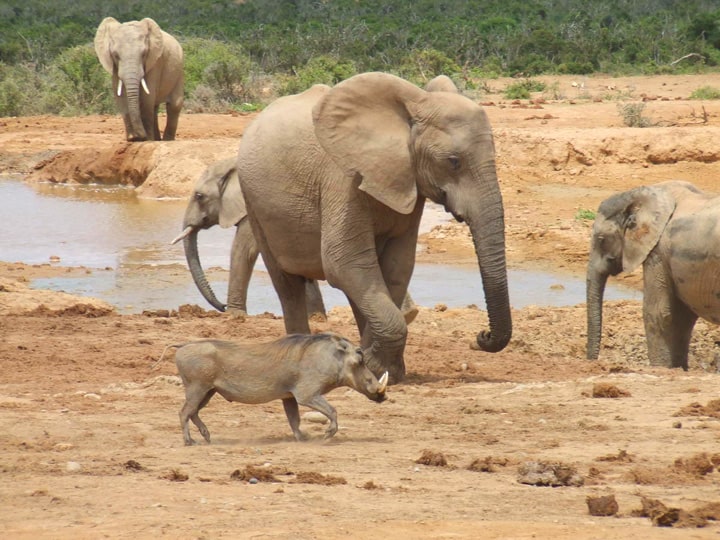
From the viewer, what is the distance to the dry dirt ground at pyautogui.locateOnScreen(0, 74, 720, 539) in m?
5.23

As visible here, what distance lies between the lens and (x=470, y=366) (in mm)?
9625

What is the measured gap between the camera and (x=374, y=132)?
840cm

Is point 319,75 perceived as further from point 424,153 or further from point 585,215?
point 424,153

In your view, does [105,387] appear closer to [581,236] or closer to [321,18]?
[581,236]

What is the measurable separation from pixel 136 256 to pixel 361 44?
1988cm

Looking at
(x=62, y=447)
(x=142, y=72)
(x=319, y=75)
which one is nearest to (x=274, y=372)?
(x=62, y=447)

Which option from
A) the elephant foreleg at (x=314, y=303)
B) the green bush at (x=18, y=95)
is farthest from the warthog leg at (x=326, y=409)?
the green bush at (x=18, y=95)

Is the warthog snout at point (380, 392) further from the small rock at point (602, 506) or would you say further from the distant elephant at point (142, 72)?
the distant elephant at point (142, 72)

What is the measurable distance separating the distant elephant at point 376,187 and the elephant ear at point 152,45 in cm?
1507

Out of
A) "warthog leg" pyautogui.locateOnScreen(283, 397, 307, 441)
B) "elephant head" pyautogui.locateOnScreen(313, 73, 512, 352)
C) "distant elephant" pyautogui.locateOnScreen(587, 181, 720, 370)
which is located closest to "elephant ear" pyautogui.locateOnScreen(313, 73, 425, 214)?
"elephant head" pyautogui.locateOnScreen(313, 73, 512, 352)

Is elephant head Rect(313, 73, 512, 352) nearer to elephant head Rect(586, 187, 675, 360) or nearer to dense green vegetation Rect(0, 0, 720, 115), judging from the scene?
elephant head Rect(586, 187, 675, 360)

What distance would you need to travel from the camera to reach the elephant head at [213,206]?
12516 mm

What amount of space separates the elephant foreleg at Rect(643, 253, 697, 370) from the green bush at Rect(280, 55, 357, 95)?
19.3 meters

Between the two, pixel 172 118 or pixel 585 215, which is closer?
pixel 585 215
